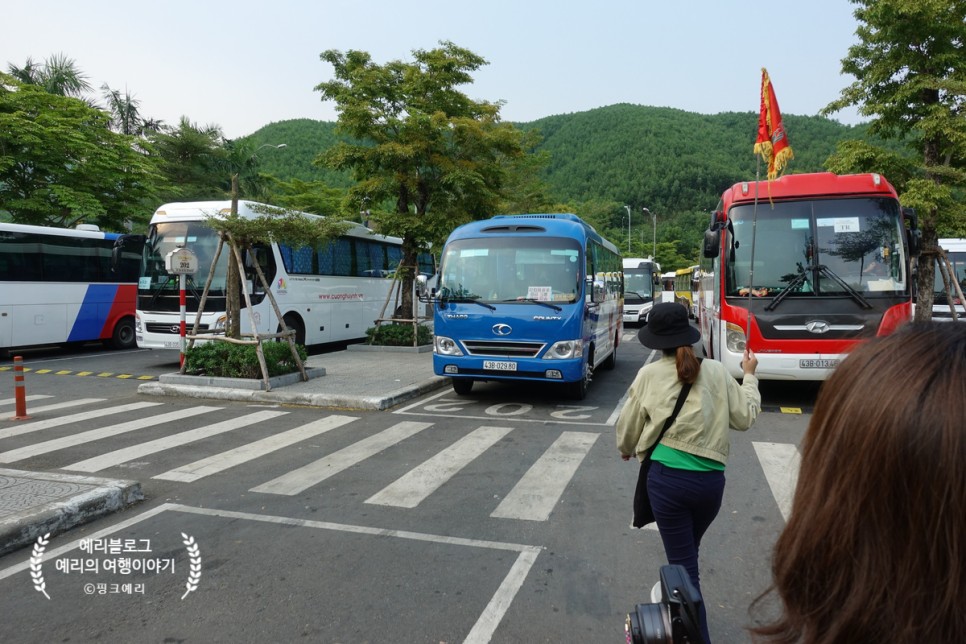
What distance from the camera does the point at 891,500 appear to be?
953 millimetres

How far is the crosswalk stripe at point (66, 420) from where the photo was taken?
8156mm

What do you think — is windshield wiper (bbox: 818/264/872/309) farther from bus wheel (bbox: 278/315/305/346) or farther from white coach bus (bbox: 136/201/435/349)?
bus wheel (bbox: 278/315/305/346)

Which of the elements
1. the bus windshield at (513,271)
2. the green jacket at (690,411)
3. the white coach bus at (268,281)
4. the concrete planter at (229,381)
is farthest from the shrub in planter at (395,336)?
the green jacket at (690,411)

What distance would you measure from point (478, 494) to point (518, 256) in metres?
5.42

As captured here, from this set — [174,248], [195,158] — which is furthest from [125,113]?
[174,248]

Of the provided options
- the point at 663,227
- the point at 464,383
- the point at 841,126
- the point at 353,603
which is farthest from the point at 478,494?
the point at 841,126

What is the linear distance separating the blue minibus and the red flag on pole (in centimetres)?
411

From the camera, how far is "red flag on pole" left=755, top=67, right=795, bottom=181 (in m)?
5.98

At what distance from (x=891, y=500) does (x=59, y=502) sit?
5.67m

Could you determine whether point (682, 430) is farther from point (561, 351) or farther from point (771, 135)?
point (561, 351)

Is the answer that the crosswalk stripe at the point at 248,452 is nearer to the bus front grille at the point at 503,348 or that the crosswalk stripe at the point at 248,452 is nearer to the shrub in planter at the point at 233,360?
the bus front grille at the point at 503,348

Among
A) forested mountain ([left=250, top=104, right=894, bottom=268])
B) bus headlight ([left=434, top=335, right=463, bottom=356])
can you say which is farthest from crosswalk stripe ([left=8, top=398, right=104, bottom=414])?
forested mountain ([left=250, top=104, right=894, bottom=268])

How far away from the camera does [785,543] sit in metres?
1.09

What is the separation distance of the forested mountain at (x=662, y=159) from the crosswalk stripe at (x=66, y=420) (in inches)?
2534
